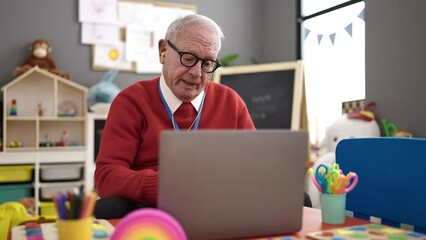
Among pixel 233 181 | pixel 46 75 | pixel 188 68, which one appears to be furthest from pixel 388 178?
pixel 46 75

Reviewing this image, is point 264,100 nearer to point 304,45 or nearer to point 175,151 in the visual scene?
point 304,45

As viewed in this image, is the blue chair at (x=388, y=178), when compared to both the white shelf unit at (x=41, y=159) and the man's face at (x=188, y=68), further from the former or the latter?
the white shelf unit at (x=41, y=159)

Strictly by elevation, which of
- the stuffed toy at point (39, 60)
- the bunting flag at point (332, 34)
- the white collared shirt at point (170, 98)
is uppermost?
the bunting flag at point (332, 34)

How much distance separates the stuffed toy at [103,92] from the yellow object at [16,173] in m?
0.66

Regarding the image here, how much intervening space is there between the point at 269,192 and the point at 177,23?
0.76m

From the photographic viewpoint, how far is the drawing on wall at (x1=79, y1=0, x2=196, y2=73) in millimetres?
3576

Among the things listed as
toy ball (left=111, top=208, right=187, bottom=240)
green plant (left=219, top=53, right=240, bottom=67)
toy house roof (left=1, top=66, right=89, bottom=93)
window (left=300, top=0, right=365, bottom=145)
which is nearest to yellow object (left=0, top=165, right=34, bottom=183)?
toy house roof (left=1, top=66, right=89, bottom=93)

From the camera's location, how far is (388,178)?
105 cm

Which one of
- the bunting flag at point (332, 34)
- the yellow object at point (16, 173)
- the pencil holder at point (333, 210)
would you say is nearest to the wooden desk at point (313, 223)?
the pencil holder at point (333, 210)

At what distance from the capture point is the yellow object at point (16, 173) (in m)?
2.98

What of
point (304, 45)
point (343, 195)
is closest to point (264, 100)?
point (304, 45)

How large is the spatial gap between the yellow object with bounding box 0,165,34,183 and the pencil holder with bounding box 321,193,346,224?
2.62 meters

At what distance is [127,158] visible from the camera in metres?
1.30

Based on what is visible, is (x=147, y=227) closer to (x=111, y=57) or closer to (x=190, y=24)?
(x=190, y=24)
